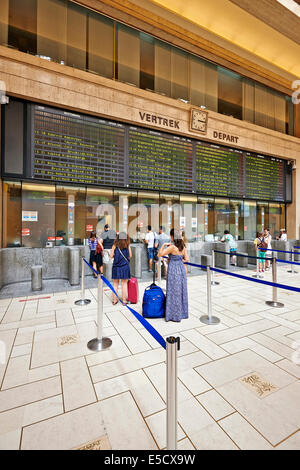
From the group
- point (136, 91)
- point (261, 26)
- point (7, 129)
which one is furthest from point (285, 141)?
Result: point (7, 129)

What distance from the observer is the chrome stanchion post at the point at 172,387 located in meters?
1.40

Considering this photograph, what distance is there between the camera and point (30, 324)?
3.81m

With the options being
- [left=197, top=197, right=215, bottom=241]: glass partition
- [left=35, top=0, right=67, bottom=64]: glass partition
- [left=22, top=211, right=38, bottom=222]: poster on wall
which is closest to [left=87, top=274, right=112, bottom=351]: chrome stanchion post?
[left=22, top=211, right=38, bottom=222]: poster on wall

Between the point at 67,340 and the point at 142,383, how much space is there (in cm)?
152

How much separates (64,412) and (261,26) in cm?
1281

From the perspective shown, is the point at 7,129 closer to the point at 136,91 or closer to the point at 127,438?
the point at 136,91

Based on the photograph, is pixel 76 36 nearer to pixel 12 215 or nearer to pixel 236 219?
pixel 12 215

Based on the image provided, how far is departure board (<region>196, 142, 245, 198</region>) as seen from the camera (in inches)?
367

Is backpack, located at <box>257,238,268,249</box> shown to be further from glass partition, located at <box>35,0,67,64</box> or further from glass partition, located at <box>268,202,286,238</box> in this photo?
glass partition, located at <box>35,0,67,64</box>

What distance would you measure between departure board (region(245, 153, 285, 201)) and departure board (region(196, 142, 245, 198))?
0.61 metres

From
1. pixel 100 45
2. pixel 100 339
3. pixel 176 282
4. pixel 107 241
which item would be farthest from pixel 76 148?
pixel 100 339

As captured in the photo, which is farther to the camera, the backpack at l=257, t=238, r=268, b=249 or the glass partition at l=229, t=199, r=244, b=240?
the glass partition at l=229, t=199, r=244, b=240

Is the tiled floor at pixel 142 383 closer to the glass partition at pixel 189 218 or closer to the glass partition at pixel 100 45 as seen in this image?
the glass partition at pixel 189 218

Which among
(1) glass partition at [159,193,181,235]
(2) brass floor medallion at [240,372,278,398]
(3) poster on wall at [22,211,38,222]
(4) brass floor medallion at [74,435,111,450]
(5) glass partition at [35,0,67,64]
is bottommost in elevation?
(4) brass floor medallion at [74,435,111,450]
